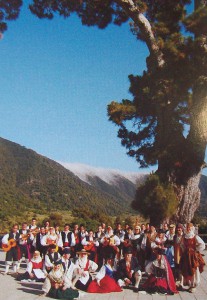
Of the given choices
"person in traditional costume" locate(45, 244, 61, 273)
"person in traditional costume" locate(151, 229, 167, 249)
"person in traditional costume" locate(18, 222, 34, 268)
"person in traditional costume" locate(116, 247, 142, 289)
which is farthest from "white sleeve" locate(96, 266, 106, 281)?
"person in traditional costume" locate(18, 222, 34, 268)

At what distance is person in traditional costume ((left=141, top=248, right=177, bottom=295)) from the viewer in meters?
8.48

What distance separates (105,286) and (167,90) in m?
5.44

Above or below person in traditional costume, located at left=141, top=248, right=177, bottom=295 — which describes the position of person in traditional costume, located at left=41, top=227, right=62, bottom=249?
above

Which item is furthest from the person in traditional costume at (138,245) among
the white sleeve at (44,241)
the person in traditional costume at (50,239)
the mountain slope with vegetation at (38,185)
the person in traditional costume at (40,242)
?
the mountain slope with vegetation at (38,185)

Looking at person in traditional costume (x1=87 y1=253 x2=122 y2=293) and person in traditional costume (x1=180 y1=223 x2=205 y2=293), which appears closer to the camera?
person in traditional costume (x1=87 y1=253 x2=122 y2=293)

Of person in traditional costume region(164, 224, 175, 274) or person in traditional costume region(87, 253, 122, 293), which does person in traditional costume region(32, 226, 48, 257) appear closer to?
person in traditional costume region(87, 253, 122, 293)

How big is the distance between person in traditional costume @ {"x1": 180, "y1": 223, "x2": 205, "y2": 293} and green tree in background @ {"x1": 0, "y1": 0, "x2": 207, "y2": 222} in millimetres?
1494

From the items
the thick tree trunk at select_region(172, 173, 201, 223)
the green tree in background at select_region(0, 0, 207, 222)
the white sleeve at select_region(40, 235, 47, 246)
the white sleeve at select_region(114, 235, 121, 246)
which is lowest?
the white sleeve at select_region(40, 235, 47, 246)

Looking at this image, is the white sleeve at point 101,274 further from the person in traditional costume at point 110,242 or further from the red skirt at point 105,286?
the person in traditional costume at point 110,242

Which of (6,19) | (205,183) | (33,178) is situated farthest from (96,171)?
(6,19)

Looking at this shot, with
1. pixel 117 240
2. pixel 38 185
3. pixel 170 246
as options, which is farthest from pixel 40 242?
pixel 38 185

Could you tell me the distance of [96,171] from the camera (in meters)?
140

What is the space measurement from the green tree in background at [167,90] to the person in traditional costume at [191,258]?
4.90ft

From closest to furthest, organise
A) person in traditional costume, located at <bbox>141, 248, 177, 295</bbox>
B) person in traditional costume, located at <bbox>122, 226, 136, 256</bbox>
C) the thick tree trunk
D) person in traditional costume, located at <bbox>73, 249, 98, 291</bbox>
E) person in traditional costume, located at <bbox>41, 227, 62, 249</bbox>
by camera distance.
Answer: person in traditional costume, located at <bbox>141, 248, 177, 295</bbox> → person in traditional costume, located at <bbox>73, 249, 98, 291</bbox> → person in traditional costume, located at <bbox>122, 226, 136, 256</bbox> → person in traditional costume, located at <bbox>41, 227, 62, 249</bbox> → the thick tree trunk
